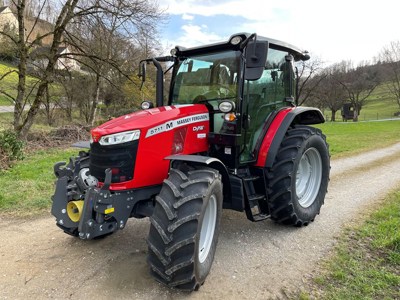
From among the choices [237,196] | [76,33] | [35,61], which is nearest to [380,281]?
[237,196]

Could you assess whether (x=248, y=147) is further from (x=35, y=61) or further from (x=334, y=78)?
(x=334, y=78)

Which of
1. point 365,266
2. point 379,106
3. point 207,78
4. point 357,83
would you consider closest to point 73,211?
point 207,78

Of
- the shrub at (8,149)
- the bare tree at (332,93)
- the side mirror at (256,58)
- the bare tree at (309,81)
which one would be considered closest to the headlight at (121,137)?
the side mirror at (256,58)

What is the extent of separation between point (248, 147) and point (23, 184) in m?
4.45

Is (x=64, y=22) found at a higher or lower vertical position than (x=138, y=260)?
higher

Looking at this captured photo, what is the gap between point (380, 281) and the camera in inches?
118

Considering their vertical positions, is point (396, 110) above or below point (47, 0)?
below

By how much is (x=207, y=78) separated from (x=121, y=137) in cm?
141

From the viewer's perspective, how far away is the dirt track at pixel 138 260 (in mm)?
2805

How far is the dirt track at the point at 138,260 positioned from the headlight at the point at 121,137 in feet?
4.01

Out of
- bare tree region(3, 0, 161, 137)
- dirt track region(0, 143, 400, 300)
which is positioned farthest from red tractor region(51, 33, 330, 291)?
bare tree region(3, 0, 161, 137)

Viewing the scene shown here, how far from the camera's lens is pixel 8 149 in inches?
308

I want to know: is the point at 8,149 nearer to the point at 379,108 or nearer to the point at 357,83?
the point at 357,83

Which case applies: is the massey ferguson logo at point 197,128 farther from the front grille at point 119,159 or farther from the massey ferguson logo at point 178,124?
the front grille at point 119,159
